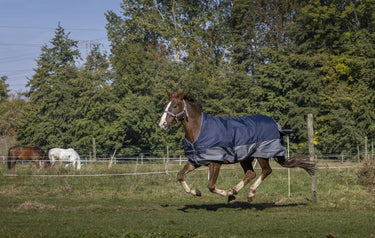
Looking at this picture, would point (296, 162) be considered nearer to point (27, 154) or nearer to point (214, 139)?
point (214, 139)

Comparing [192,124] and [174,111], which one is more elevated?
[174,111]

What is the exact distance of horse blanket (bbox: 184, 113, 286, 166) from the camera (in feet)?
31.9

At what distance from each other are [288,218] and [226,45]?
1372 inches

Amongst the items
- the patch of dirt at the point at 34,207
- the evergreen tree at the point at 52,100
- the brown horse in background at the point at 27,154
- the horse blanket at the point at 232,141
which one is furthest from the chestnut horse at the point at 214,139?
the evergreen tree at the point at 52,100

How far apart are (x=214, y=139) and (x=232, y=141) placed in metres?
0.42

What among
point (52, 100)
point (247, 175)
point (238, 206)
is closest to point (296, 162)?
point (247, 175)

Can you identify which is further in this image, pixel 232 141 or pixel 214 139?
pixel 232 141

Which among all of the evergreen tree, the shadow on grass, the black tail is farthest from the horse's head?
the evergreen tree

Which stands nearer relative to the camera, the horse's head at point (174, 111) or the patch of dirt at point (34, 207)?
the horse's head at point (174, 111)

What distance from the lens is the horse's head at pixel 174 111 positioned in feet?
32.0

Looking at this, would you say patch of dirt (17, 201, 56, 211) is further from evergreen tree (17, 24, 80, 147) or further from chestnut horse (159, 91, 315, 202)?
evergreen tree (17, 24, 80, 147)

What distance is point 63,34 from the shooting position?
4794 cm

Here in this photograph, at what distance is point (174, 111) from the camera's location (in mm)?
9875

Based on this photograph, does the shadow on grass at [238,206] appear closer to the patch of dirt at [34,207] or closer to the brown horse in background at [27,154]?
the patch of dirt at [34,207]
